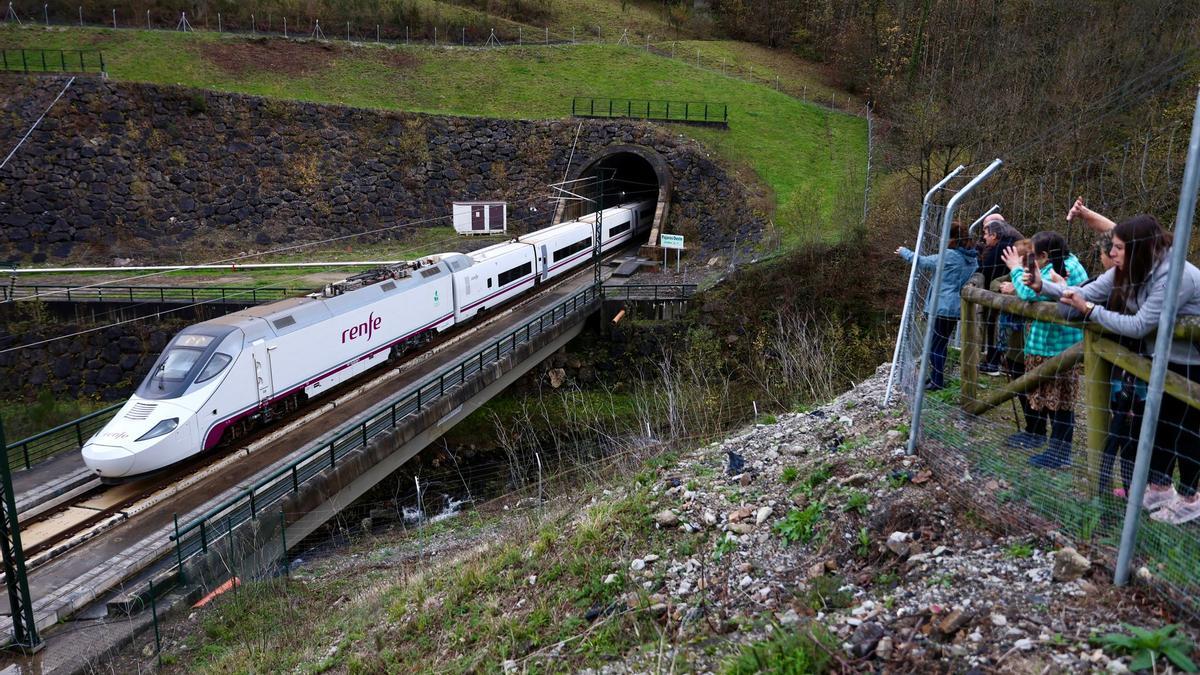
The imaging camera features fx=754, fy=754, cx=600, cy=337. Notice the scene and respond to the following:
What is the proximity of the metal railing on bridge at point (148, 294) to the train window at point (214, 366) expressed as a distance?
38.9 ft

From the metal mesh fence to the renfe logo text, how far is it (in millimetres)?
14391

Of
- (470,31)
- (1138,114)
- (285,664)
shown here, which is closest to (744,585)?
(285,664)

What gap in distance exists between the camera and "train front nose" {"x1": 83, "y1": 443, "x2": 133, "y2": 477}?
13203 millimetres

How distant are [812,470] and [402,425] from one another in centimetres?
1114

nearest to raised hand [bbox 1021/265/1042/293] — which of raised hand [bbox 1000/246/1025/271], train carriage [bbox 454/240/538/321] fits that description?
raised hand [bbox 1000/246/1025/271]

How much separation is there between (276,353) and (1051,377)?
1458 cm

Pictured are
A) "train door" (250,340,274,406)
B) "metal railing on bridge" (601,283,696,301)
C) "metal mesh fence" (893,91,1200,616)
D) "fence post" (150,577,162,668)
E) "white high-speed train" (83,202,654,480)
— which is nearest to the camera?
"metal mesh fence" (893,91,1200,616)

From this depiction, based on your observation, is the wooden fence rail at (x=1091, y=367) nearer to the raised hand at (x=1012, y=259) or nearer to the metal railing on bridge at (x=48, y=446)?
the raised hand at (x=1012, y=259)

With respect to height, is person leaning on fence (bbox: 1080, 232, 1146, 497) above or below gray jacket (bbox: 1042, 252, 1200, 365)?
below

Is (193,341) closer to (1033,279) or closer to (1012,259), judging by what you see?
(1012,259)

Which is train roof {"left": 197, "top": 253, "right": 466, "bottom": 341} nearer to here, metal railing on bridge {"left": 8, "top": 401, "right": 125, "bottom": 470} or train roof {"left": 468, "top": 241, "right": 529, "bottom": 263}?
metal railing on bridge {"left": 8, "top": 401, "right": 125, "bottom": 470}

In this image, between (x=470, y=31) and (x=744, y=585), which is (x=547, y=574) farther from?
(x=470, y=31)

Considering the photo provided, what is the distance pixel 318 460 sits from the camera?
14.4 metres

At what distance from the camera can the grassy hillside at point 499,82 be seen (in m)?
37.7
